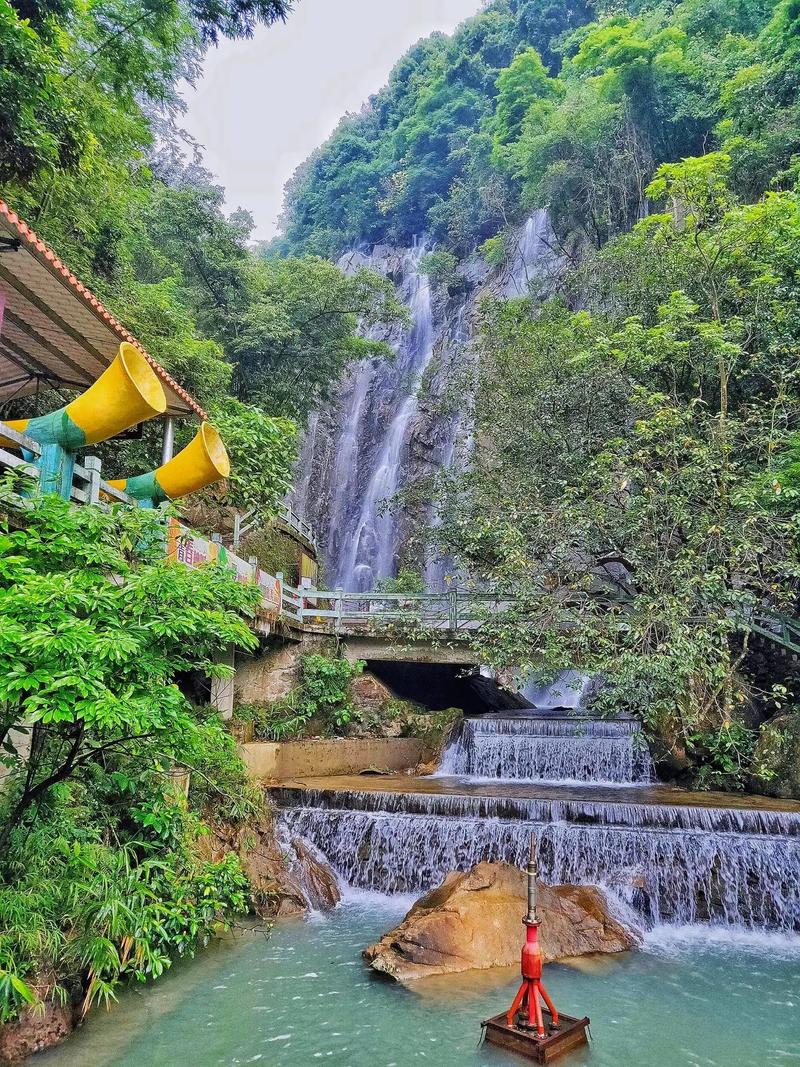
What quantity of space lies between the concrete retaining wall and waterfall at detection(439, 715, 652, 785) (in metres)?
0.94

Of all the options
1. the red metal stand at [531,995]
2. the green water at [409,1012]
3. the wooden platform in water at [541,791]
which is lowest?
the green water at [409,1012]

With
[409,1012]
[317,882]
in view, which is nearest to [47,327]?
[317,882]

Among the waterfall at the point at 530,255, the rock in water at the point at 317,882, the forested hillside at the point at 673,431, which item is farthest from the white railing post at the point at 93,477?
the waterfall at the point at 530,255

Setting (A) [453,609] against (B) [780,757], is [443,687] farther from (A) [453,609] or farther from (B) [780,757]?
(B) [780,757]

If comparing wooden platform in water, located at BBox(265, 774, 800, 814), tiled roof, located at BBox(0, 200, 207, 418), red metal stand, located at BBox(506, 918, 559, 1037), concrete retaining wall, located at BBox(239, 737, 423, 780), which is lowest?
red metal stand, located at BBox(506, 918, 559, 1037)

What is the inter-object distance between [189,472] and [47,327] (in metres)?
2.23

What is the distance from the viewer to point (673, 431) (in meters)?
11.1

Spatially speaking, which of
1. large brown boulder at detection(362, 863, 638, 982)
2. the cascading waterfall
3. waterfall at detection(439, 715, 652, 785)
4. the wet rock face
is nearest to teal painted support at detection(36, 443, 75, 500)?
large brown boulder at detection(362, 863, 638, 982)

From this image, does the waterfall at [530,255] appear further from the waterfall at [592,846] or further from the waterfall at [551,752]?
the waterfall at [592,846]

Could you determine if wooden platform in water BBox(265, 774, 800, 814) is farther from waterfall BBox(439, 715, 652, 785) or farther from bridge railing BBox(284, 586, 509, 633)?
bridge railing BBox(284, 586, 509, 633)

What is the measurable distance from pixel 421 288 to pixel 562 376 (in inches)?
951

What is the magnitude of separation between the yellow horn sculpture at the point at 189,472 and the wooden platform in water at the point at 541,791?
5.39 meters

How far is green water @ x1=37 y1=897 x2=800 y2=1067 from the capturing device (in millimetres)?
5270

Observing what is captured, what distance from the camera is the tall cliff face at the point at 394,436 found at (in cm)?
2666
